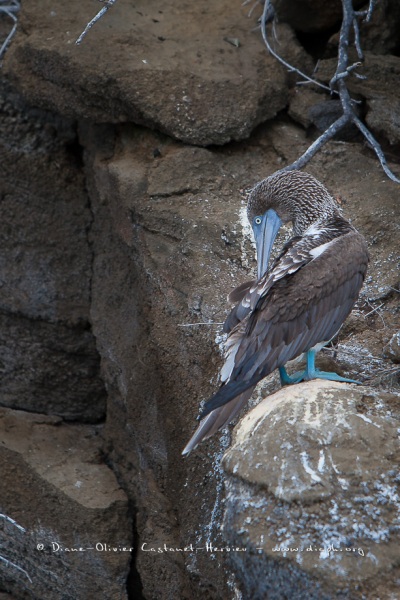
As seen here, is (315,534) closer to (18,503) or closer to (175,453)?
(175,453)

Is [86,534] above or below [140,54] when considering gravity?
below

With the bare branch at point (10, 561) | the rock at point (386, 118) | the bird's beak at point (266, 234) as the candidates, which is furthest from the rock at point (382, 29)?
the bare branch at point (10, 561)

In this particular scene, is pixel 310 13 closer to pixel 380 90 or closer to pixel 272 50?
pixel 272 50

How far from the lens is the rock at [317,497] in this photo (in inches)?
137

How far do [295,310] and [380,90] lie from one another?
7.11 ft

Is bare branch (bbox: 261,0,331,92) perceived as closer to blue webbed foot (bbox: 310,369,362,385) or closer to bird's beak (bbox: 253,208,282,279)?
bird's beak (bbox: 253,208,282,279)

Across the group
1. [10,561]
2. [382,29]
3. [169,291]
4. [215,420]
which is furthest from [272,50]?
[10,561]

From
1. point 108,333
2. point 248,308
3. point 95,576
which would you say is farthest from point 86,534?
point 248,308

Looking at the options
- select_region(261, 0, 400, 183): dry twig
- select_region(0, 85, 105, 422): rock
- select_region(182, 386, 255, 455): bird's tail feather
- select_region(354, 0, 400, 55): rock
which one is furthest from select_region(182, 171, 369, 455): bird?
select_region(0, 85, 105, 422): rock

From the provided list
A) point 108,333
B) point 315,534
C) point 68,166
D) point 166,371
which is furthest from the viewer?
point 68,166

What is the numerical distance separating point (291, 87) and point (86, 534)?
9.39 ft

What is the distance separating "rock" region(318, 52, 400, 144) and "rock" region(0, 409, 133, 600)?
8.25ft

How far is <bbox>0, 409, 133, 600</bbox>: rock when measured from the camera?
5.66 meters

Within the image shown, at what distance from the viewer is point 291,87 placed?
6.26 meters
